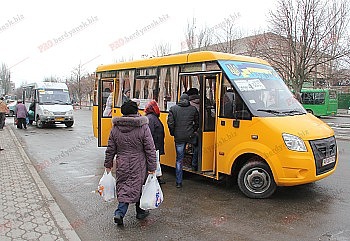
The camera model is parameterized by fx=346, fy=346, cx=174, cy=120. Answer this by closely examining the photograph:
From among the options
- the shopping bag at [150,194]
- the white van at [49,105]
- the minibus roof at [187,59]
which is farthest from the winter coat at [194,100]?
the white van at [49,105]

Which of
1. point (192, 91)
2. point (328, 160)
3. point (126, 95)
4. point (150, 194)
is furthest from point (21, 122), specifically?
point (328, 160)

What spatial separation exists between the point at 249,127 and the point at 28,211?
3799mm

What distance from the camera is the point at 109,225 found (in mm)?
4883

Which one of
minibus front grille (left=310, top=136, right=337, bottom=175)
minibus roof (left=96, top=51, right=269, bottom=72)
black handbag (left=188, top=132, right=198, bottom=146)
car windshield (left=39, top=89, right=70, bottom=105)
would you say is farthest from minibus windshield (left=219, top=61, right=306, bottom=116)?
car windshield (left=39, top=89, right=70, bottom=105)

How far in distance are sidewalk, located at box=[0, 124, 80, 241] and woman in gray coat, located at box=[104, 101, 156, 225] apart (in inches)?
33.4

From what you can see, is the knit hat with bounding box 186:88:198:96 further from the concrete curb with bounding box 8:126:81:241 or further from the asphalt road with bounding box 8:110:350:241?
the concrete curb with bounding box 8:126:81:241

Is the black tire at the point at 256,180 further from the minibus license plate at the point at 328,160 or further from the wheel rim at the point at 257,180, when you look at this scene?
the minibus license plate at the point at 328,160

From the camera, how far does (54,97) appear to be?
2031 cm

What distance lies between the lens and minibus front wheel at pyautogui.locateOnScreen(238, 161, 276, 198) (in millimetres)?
5957

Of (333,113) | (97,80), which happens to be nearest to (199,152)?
(97,80)

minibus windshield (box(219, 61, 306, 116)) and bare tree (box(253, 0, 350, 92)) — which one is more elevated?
bare tree (box(253, 0, 350, 92))

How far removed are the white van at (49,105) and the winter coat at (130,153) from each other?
1565 cm

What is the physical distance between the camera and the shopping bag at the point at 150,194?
4.72 m

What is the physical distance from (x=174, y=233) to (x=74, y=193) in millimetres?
2655
